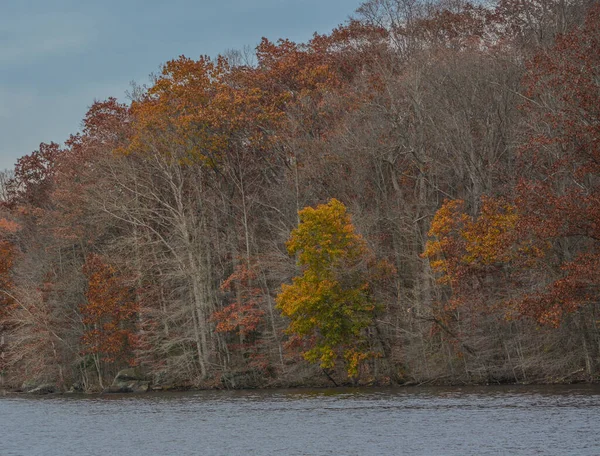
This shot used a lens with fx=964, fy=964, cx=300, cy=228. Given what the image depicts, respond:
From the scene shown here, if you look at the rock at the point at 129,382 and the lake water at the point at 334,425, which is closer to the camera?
the lake water at the point at 334,425

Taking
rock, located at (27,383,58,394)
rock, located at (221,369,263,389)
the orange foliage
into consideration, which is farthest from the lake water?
rock, located at (27,383,58,394)

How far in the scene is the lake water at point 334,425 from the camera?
27.5 meters

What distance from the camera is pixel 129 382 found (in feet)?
211

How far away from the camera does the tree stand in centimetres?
5116

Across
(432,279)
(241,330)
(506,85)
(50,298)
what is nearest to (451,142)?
(506,85)

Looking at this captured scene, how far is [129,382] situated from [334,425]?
33.0 metres

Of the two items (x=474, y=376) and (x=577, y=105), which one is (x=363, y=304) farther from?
(x=577, y=105)

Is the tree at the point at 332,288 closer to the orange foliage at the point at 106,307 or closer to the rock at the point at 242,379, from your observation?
the rock at the point at 242,379

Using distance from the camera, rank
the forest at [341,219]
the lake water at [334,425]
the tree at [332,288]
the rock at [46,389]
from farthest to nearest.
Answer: the rock at [46,389] → the tree at [332,288] → the forest at [341,219] → the lake water at [334,425]

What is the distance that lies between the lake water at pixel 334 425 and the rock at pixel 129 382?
1290 centimetres

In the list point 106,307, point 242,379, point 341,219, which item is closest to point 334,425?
point 341,219

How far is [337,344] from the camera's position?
171ft

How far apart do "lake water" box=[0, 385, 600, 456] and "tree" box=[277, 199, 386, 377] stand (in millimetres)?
2934

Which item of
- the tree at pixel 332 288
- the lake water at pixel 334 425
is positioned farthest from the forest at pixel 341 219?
the lake water at pixel 334 425
